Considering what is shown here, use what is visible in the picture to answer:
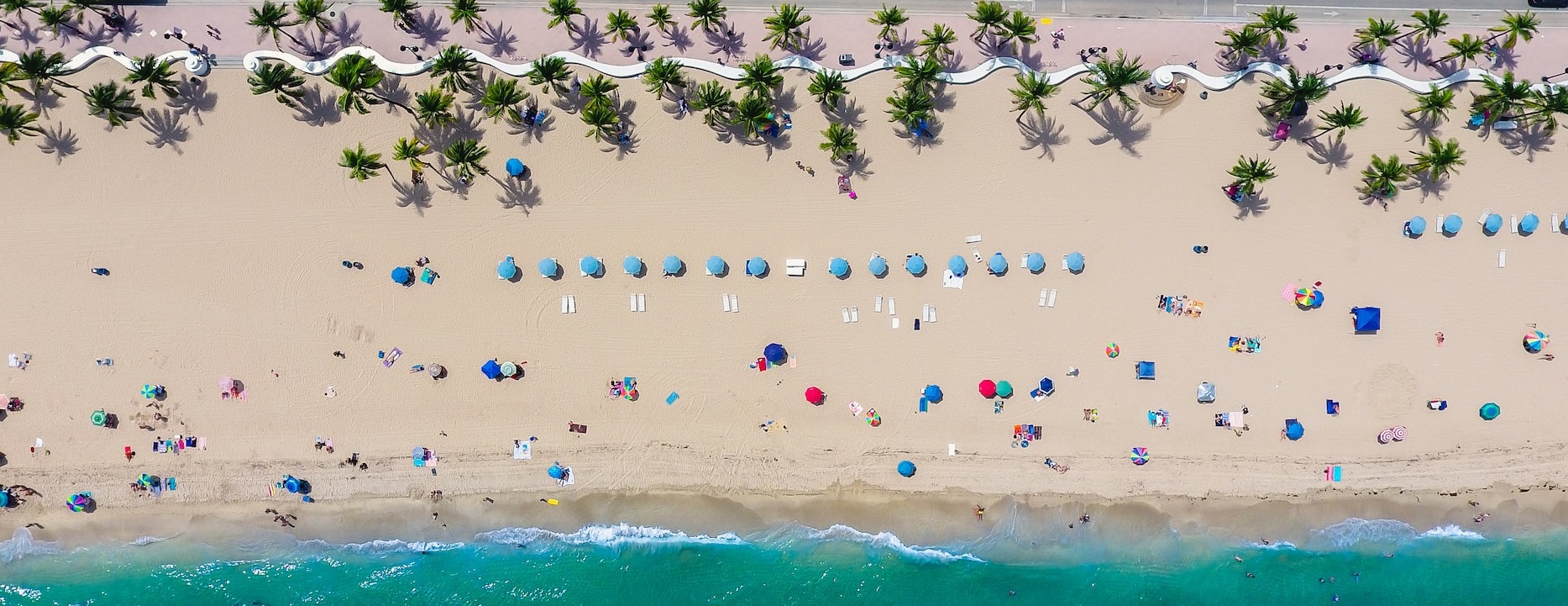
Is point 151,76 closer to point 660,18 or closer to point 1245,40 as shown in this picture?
point 660,18

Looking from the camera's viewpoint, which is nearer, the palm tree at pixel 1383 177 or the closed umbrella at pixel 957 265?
the palm tree at pixel 1383 177

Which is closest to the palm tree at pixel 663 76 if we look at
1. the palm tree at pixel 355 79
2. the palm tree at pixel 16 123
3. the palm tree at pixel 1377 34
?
the palm tree at pixel 355 79

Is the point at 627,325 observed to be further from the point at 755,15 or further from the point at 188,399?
the point at 188,399

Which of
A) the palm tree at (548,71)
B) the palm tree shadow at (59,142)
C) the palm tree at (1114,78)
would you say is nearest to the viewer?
the palm tree at (548,71)

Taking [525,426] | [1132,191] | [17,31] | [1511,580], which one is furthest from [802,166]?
[1511,580]

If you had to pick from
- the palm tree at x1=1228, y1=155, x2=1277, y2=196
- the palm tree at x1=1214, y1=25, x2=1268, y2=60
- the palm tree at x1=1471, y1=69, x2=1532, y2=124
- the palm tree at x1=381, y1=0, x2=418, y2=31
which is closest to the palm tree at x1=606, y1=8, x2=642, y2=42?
the palm tree at x1=381, y1=0, x2=418, y2=31

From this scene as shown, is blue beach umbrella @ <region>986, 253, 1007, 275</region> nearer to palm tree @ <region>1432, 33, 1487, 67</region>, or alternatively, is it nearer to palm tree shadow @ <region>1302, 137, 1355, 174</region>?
palm tree shadow @ <region>1302, 137, 1355, 174</region>

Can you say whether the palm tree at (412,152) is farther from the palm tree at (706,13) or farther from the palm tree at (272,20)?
the palm tree at (706,13)
